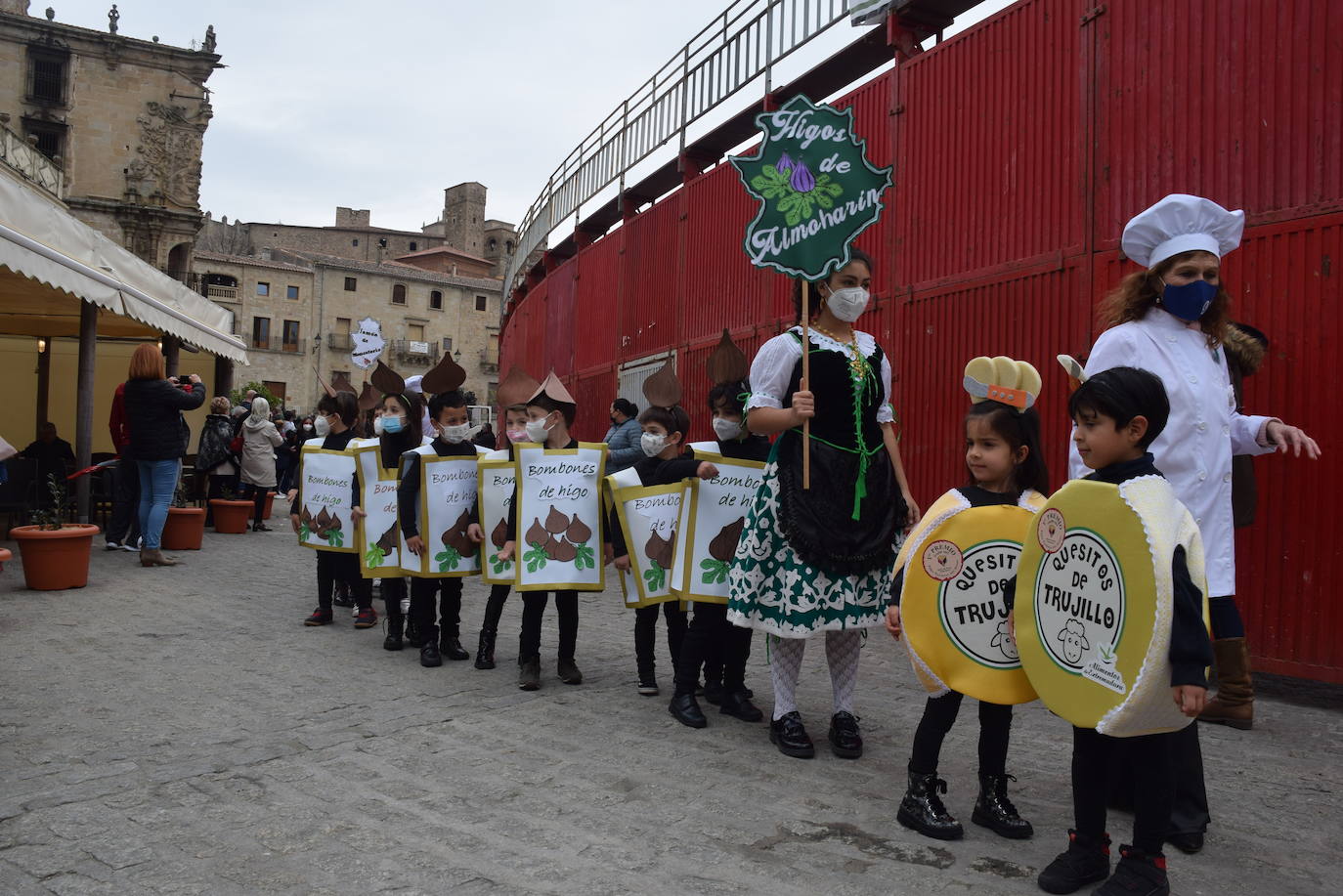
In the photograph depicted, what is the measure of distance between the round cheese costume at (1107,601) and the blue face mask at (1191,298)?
1.27 meters

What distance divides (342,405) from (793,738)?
4783mm

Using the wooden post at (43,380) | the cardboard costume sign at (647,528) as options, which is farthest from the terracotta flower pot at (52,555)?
the wooden post at (43,380)

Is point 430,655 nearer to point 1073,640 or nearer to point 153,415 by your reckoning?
point 1073,640

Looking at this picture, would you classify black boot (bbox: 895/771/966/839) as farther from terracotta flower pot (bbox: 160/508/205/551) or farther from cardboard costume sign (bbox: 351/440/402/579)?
terracotta flower pot (bbox: 160/508/205/551)

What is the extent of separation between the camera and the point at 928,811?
3.22m

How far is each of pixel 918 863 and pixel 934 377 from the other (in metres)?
5.75

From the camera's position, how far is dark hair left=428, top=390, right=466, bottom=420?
614 cm

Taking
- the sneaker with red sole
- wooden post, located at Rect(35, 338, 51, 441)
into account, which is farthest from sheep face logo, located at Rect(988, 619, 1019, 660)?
wooden post, located at Rect(35, 338, 51, 441)

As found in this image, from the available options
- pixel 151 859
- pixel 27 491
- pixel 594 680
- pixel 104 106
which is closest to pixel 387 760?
pixel 151 859

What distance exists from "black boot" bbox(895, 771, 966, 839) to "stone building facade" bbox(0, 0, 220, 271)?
165 feet

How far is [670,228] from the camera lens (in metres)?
13.8

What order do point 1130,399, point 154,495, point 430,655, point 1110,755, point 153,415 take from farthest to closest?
point 154,495, point 153,415, point 430,655, point 1110,755, point 1130,399

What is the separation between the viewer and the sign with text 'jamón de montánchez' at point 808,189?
13.6 feet

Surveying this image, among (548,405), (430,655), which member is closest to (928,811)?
(548,405)
